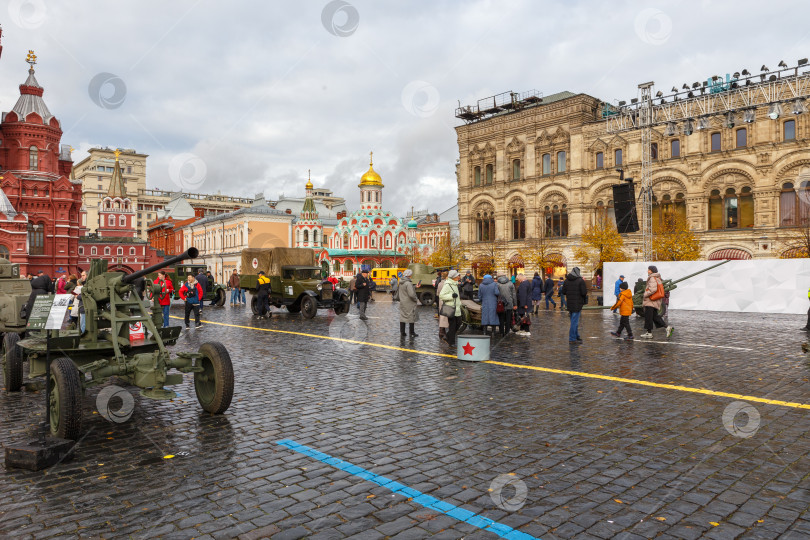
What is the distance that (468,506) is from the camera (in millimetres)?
4227

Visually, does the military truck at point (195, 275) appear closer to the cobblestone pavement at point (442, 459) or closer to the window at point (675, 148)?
the cobblestone pavement at point (442, 459)

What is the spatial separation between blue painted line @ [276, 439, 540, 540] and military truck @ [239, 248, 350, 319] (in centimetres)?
1544

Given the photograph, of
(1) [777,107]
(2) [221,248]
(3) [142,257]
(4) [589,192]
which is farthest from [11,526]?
(2) [221,248]

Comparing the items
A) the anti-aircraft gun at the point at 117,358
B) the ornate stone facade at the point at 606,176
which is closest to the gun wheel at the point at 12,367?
the anti-aircraft gun at the point at 117,358

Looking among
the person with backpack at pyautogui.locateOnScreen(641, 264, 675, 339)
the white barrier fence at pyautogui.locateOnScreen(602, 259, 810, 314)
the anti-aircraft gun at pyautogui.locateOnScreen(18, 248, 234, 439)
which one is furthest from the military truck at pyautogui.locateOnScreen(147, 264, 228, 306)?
the white barrier fence at pyautogui.locateOnScreen(602, 259, 810, 314)

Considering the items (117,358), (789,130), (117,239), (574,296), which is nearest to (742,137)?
(789,130)

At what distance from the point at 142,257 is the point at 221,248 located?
51.4 feet

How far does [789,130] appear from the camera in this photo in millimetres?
33750

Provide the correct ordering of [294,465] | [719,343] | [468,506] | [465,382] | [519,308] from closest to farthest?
[468,506]
[294,465]
[465,382]
[719,343]
[519,308]

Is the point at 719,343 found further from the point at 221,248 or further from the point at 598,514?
Result: the point at 221,248

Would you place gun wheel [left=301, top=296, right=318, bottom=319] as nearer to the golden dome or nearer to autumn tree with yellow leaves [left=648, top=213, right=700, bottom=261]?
autumn tree with yellow leaves [left=648, top=213, right=700, bottom=261]

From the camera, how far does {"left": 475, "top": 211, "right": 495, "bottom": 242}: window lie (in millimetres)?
49188

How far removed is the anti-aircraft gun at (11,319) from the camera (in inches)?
321

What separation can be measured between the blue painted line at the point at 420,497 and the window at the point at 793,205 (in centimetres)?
3729
